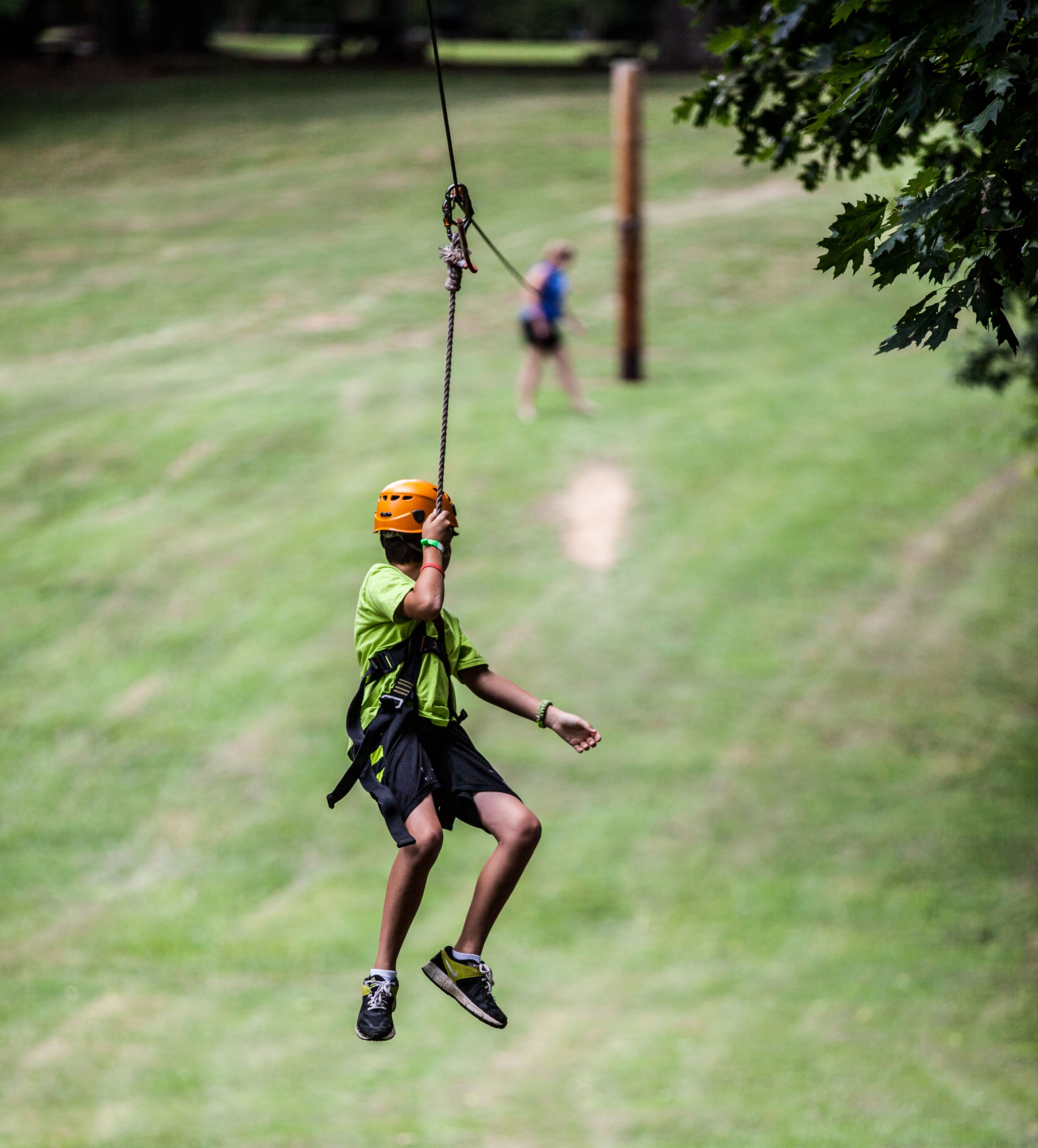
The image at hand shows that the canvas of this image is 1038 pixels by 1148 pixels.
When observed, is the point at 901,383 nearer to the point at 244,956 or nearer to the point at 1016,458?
the point at 1016,458

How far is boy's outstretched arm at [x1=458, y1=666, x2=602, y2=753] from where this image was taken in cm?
498

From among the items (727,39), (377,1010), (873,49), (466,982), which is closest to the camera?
(377,1010)

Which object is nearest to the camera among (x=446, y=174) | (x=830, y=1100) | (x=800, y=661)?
(x=830, y=1100)

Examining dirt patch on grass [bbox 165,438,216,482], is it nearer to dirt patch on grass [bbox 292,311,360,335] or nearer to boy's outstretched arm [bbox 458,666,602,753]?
dirt patch on grass [bbox 292,311,360,335]

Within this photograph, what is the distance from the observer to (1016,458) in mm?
23375

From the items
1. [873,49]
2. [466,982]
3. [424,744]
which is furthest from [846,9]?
[466,982]

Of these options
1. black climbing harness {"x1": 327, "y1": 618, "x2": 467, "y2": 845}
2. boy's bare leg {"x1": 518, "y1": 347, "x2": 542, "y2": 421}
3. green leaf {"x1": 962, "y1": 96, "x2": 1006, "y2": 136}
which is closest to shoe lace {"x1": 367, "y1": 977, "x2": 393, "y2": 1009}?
black climbing harness {"x1": 327, "y1": 618, "x2": 467, "y2": 845}

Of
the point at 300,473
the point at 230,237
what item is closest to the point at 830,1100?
the point at 300,473

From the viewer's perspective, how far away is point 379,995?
4.65 metres

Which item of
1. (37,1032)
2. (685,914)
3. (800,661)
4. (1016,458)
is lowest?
(37,1032)

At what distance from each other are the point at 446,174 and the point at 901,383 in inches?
632

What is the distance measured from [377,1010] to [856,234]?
3.16 metres

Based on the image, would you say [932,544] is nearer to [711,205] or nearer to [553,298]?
[553,298]

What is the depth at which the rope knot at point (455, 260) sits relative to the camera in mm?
4988
